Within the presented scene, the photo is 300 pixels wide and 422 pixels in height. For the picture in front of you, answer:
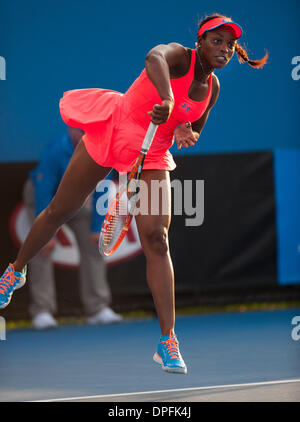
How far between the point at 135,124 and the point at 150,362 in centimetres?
171

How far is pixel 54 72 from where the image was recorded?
769cm

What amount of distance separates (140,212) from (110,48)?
4.05m

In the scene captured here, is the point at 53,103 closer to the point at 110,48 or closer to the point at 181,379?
the point at 110,48

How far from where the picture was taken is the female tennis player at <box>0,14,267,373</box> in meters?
4.03

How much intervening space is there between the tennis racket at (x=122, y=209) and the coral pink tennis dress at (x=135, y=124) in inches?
5.4

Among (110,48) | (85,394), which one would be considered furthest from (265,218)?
(85,394)

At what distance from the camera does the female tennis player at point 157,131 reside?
4.03 metres

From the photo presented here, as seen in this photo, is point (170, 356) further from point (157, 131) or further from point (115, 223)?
point (157, 131)

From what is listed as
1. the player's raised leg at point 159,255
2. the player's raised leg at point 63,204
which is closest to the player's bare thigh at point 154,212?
the player's raised leg at point 159,255

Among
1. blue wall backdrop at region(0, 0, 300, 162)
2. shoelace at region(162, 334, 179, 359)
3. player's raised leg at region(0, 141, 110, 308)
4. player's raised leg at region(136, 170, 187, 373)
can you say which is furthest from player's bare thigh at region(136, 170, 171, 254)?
blue wall backdrop at region(0, 0, 300, 162)

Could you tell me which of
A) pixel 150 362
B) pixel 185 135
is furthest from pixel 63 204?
pixel 150 362

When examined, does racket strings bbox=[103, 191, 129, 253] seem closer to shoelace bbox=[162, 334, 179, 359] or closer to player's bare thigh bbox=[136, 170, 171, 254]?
player's bare thigh bbox=[136, 170, 171, 254]

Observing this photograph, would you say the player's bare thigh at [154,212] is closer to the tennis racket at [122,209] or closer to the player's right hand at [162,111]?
the tennis racket at [122,209]

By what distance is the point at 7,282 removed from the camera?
15.1 ft
